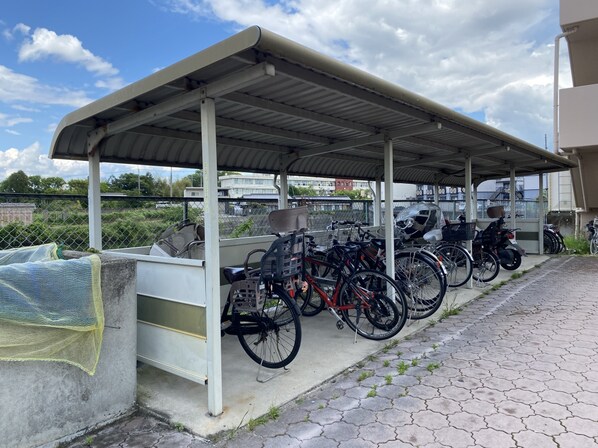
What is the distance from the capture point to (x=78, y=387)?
7.95 feet

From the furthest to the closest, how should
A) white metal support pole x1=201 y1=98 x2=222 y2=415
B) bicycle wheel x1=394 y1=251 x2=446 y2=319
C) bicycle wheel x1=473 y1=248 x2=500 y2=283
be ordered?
bicycle wheel x1=473 y1=248 x2=500 y2=283
bicycle wheel x1=394 y1=251 x2=446 y2=319
white metal support pole x1=201 y1=98 x2=222 y2=415

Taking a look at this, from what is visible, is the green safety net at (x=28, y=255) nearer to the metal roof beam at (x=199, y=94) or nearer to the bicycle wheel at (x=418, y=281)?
the metal roof beam at (x=199, y=94)

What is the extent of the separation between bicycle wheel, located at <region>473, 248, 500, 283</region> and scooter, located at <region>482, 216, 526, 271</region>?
206mm

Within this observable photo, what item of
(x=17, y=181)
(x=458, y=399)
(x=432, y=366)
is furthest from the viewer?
(x=17, y=181)

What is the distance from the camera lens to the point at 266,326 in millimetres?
3375

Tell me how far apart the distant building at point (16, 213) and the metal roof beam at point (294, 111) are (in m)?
2.25

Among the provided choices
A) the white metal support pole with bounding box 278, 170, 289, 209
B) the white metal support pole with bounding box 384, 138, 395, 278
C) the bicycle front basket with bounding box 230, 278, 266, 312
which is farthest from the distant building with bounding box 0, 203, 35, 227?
the white metal support pole with bounding box 384, 138, 395, 278

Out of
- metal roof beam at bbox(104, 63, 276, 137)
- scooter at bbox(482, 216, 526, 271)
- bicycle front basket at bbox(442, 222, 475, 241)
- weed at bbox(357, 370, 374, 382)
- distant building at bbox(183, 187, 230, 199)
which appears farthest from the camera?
scooter at bbox(482, 216, 526, 271)

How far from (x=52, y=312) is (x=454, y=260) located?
520cm

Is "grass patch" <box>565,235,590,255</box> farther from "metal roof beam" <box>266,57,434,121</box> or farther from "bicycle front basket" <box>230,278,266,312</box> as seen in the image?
"bicycle front basket" <box>230,278,266,312</box>

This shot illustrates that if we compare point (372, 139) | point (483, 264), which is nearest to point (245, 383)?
point (372, 139)

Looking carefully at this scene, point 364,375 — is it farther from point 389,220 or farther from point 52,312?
point 52,312

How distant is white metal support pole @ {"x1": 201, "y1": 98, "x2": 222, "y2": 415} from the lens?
101 inches

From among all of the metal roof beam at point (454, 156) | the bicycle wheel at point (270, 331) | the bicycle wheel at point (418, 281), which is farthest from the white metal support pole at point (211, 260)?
the metal roof beam at point (454, 156)
